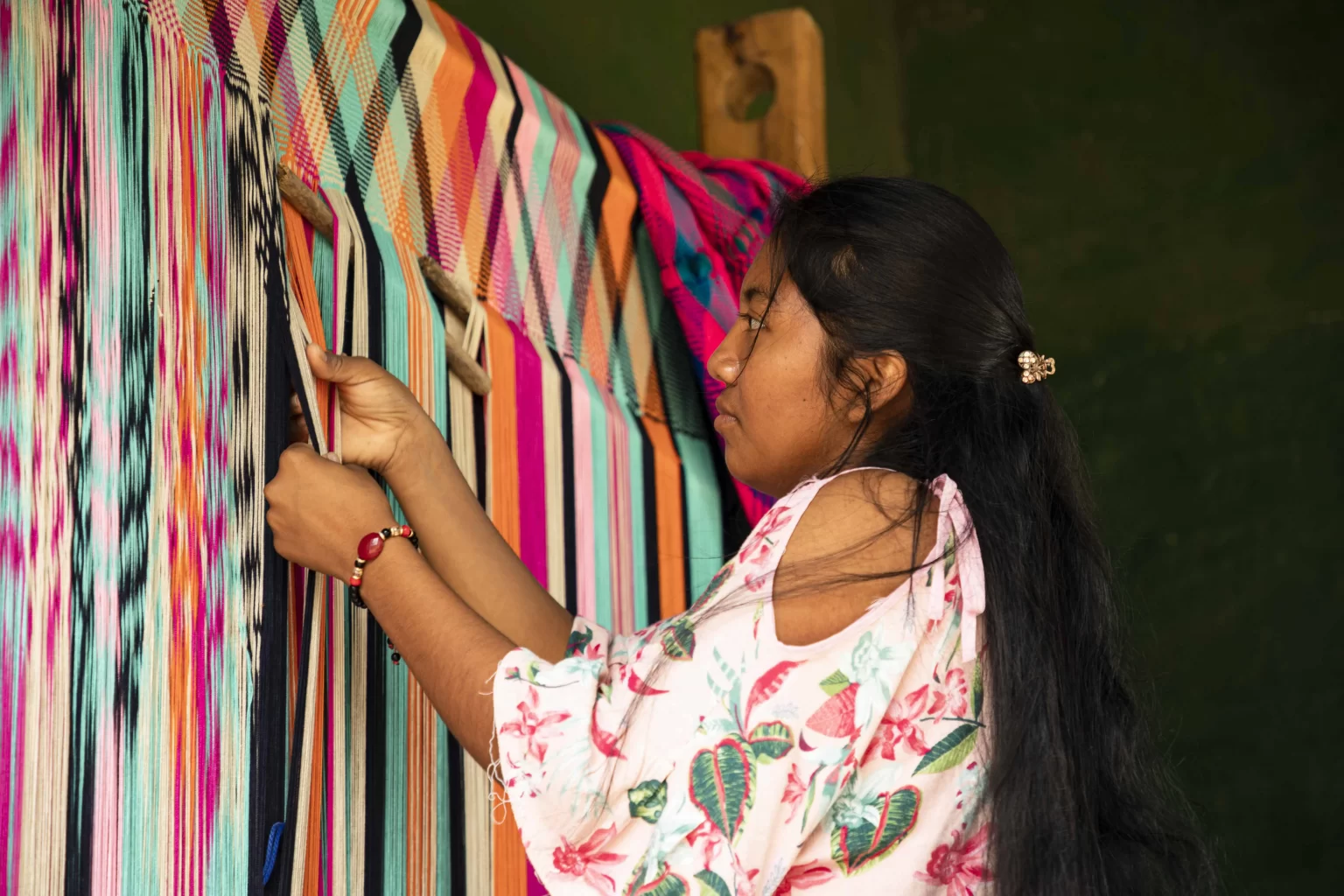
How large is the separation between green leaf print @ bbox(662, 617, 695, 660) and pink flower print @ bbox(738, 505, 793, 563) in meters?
0.07

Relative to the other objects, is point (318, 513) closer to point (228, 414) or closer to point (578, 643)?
point (228, 414)

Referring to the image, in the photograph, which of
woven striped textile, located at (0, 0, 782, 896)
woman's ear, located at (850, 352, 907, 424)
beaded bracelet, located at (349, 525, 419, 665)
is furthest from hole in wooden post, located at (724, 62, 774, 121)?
beaded bracelet, located at (349, 525, 419, 665)

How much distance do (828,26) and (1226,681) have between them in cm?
168

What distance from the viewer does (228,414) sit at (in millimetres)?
864

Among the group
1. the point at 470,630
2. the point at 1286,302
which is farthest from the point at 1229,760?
the point at 470,630

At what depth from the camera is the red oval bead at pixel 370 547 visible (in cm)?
90

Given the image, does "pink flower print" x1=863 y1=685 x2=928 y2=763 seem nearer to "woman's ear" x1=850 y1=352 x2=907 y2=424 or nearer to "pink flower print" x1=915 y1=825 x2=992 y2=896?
"pink flower print" x1=915 y1=825 x2=992 y2=896

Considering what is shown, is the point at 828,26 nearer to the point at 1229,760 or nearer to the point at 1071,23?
the point at 1071,23

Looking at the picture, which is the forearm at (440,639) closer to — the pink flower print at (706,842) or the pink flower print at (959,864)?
the pink flower print at (706,842)

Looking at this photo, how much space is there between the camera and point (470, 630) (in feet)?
2.92

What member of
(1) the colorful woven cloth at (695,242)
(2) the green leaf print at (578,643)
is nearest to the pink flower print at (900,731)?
(2) the green leaf print at (578,643)

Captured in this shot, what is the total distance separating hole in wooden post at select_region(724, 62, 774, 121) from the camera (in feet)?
6.18

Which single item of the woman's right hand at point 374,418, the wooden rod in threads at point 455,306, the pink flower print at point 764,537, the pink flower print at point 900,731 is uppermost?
the wooden rod in threads at point 455,306

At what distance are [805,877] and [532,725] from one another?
0.22m
